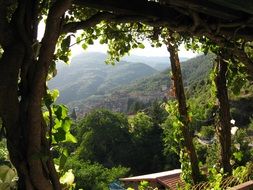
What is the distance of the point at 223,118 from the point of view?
5.08 metres

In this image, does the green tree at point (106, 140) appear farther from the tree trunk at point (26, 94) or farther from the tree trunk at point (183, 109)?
the tree trunk at point (26, 94)

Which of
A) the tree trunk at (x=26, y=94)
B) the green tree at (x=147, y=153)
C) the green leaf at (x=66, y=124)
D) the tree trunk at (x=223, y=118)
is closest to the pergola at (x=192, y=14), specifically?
the tree trunk at (x=26, y=94)

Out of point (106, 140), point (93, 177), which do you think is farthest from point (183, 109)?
point (106, 140)

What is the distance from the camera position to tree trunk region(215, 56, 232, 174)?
16.0 ft

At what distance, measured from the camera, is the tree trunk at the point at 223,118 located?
4.89m

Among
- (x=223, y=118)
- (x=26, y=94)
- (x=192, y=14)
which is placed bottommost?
(x=223, y=118)

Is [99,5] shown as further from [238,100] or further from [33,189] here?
[238,100]

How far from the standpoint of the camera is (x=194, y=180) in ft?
19.2

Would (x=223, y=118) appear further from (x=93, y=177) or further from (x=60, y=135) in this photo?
(x=93, y=177)

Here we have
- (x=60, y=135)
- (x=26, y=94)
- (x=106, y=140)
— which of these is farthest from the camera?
(x=106, y=140)

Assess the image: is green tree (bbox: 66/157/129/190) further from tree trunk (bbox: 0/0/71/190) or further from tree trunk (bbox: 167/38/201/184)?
tree trunk (bbox: 0/0/71/190)

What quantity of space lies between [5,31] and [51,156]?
38 centimetres

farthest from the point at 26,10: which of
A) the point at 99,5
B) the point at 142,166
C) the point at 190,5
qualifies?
the point at 142,166

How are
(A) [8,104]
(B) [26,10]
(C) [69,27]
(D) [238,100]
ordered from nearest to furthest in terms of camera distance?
(A) [8,104] → (B) [26,10] → (C) [69,27] → (D) [238,100]
